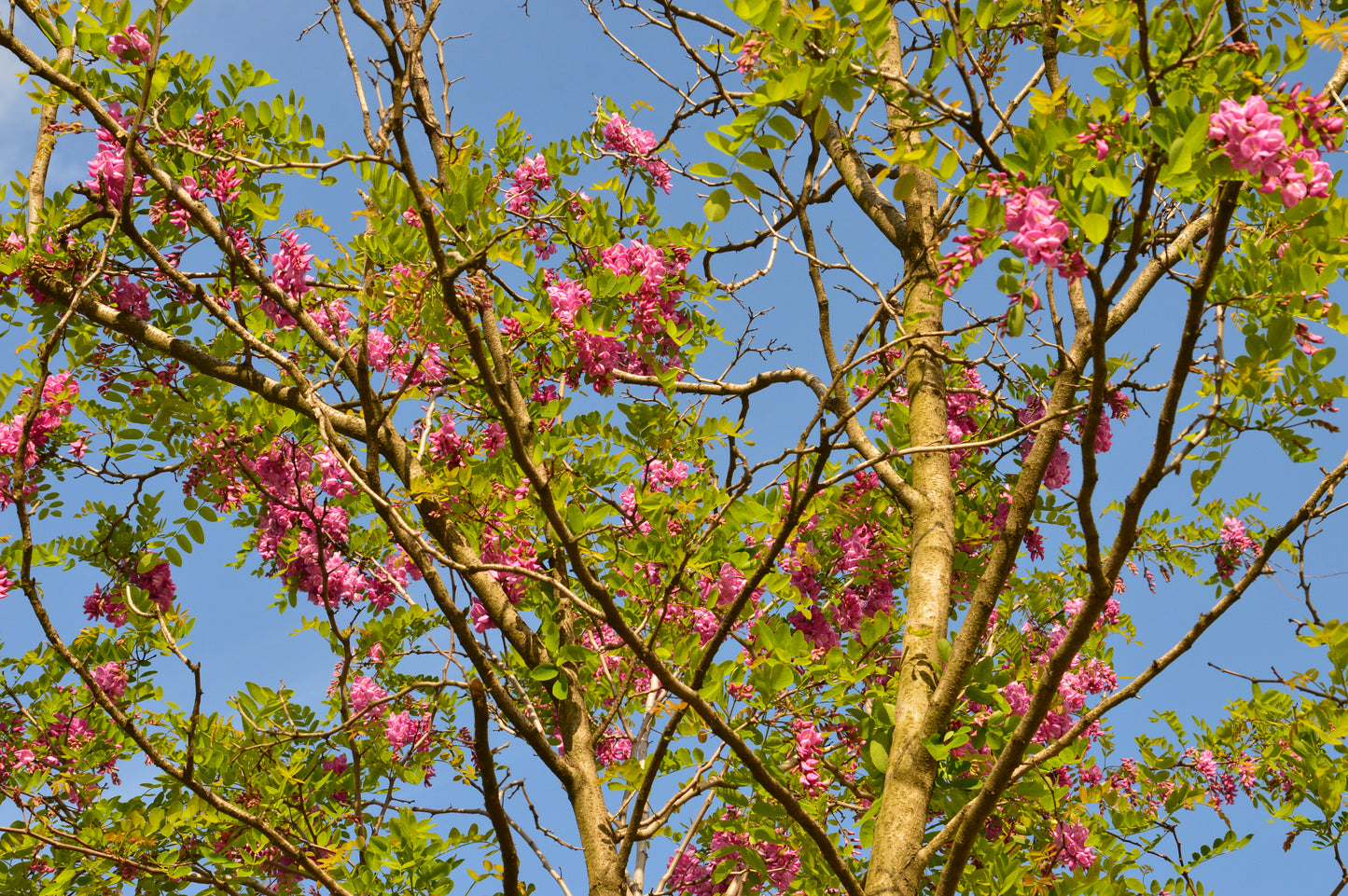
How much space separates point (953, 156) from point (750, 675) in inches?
72.8

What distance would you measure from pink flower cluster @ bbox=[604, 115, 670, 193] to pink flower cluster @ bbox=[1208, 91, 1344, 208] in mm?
4409

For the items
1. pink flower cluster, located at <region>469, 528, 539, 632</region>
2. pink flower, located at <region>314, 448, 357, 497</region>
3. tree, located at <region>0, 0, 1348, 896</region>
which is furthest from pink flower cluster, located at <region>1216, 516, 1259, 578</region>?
pink flower, located at <region>314, 448, 357, 497</region>

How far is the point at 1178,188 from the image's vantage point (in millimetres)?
2299

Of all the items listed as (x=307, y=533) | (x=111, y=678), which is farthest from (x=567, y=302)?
(x=111, y=678)

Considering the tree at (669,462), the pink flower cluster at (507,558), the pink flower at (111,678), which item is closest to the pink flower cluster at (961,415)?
the tree at (669,462)

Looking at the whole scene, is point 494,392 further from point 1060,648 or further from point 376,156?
point 1060,648

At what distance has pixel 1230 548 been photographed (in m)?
6.48

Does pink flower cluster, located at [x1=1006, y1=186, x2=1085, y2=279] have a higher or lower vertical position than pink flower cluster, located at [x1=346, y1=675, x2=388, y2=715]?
lower

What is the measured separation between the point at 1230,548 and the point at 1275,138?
5212mm

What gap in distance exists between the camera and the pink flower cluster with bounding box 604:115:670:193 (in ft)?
20.5

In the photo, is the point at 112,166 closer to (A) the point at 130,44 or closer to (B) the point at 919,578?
(A) the point at 130,44

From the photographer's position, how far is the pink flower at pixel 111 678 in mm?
5340

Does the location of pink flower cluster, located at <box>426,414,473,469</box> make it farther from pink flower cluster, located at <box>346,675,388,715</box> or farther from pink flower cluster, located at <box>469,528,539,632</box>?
pink flower cluster, located at <box>346,675,388,715</box>

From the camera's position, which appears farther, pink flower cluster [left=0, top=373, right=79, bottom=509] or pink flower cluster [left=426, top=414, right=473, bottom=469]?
pink flower cluster [left=0, top=373, right=79, bottom=509]
